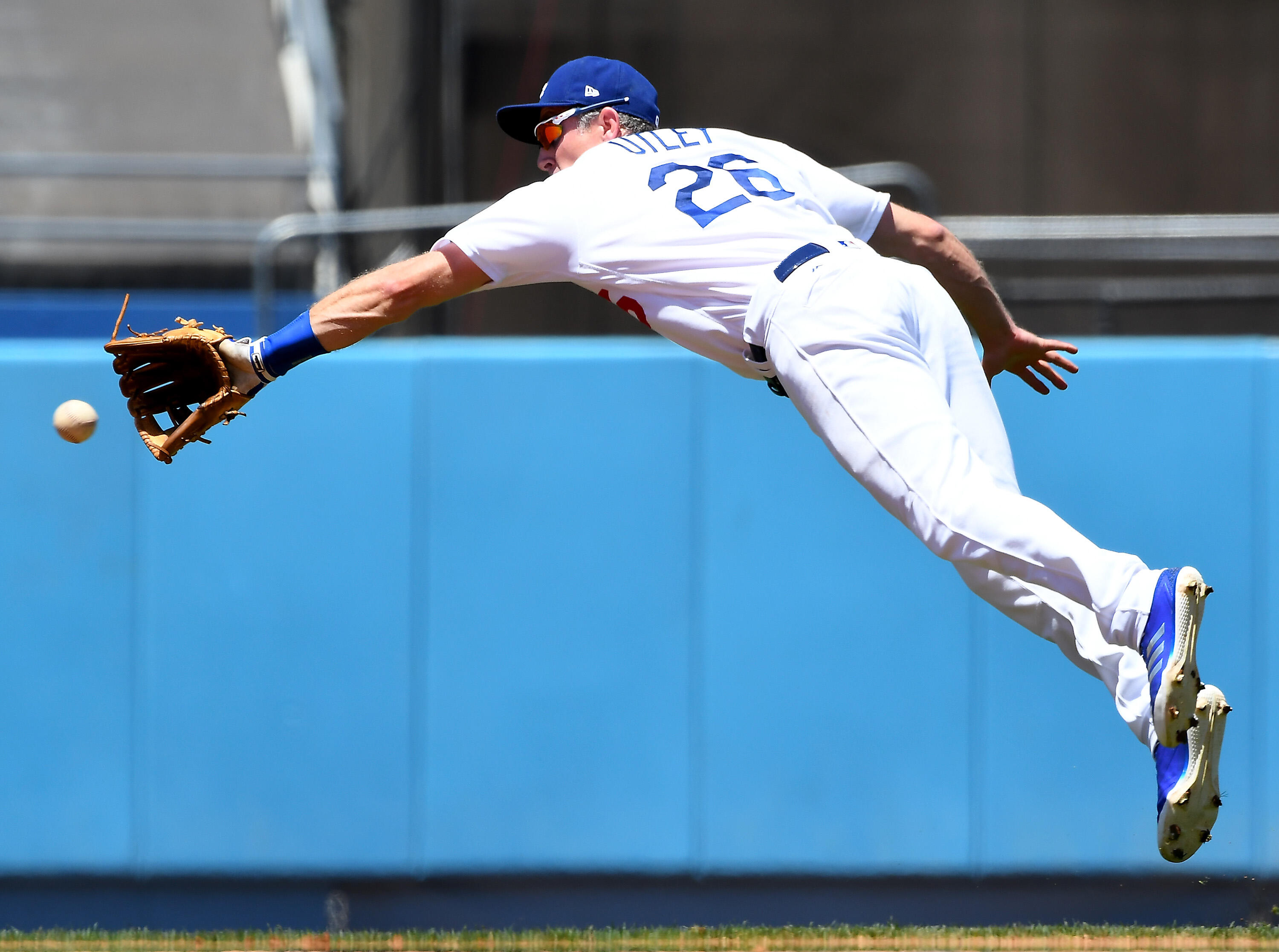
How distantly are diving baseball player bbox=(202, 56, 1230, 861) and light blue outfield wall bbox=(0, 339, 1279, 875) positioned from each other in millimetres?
1401

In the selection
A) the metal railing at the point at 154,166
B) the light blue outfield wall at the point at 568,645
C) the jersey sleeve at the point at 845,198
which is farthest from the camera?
the metal railing at the point at 154,166

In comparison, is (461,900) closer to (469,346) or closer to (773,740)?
(773,740)

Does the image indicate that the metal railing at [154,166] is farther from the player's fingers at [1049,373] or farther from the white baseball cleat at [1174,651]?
the white baseball cleat at [1174,651]

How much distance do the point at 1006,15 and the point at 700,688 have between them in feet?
17.1

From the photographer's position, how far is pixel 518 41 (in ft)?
25.3

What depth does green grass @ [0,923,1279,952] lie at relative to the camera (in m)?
4.14

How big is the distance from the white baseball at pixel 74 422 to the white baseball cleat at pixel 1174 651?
2.74 meters

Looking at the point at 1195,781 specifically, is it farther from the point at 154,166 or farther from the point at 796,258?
the point at 154,166

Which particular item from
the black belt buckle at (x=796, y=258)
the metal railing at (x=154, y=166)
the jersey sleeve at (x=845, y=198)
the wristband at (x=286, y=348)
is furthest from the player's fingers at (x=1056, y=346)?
the metal railing at (x=154, y=166)

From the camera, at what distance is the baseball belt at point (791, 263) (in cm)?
283

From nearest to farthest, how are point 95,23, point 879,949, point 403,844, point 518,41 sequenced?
point 879,949
point 403,844
point 518,41
point 95,23

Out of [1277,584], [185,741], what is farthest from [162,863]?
[1277,584]

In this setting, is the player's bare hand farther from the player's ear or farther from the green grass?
the green grass

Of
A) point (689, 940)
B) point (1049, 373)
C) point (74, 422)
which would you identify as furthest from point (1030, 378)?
point (74, 422)
